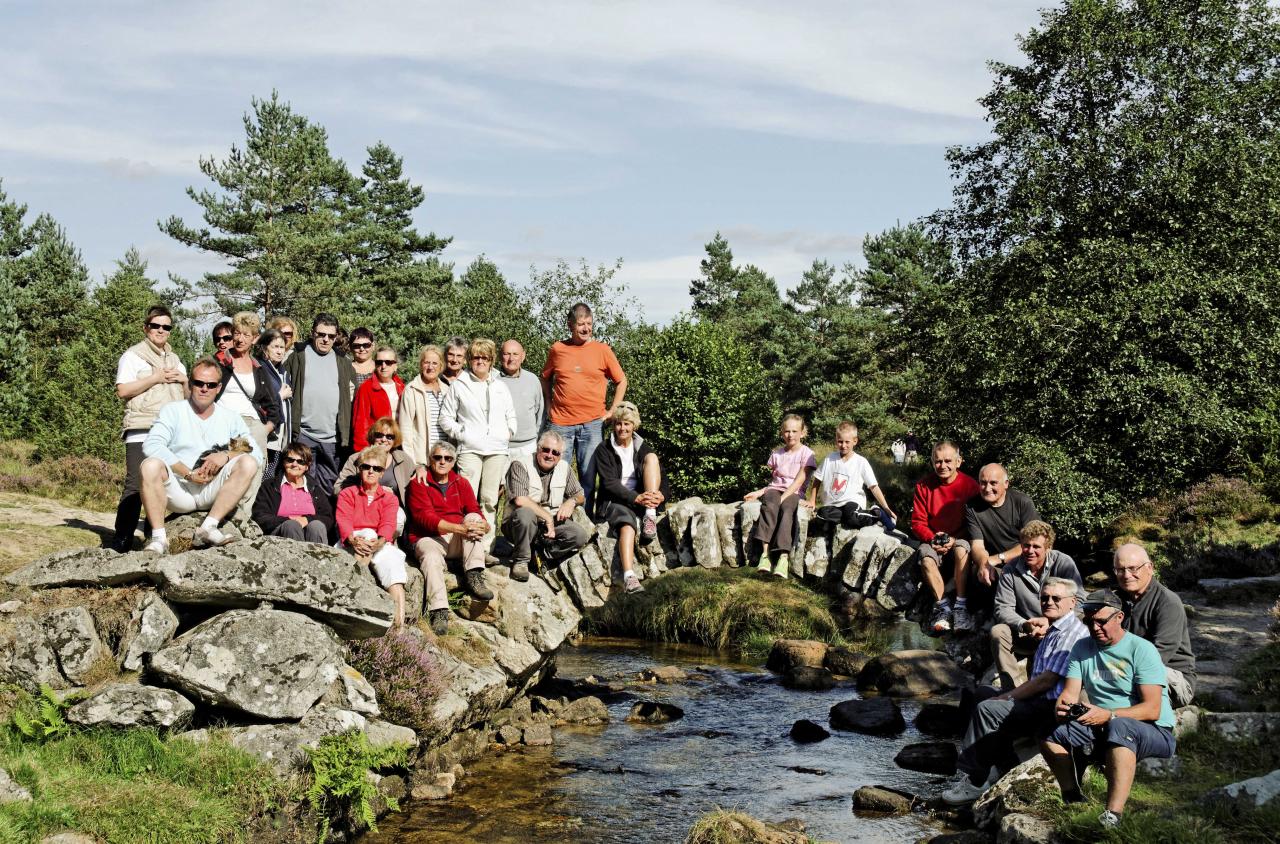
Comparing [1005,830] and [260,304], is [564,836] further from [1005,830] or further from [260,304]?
[260,304]

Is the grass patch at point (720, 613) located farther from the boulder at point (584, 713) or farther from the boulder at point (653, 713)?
the boulder at point (584, 713)

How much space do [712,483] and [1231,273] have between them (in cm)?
1726

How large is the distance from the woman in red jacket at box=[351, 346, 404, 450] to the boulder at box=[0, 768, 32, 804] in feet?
15.8

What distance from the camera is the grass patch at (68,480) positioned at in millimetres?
21797

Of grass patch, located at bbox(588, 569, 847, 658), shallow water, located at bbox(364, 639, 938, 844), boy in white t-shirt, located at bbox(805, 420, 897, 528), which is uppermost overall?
boy in white t-shirt, located at bbox(805, 420, 897, 528)

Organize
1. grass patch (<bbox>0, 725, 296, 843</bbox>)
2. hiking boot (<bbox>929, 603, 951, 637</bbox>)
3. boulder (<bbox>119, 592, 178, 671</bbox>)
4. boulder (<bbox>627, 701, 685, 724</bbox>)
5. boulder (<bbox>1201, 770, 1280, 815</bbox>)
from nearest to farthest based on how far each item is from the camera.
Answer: boulder (<bbox>1201, 770, 1280, 815</bbox>) < grass patch (<bbox>0, 725, 296, 843</bbox>) < boulder (<bbox>119, 592, 178, 671</bbox>) < hiking boot (<bbox>929, 603, 951, 637</bbox>) < boulder (<bbox>627, 701, 685, 724</bbox>)

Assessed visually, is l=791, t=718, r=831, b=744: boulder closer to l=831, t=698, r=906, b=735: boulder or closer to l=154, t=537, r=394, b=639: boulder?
l=831, t=698, r=906, b=735: boulder

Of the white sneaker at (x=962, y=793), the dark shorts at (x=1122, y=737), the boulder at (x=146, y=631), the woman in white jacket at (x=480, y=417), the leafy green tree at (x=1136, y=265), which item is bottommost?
the white sneaker at (x=962, y=793)

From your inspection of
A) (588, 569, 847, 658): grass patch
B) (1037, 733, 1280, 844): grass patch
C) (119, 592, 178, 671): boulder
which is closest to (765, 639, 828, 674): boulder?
(588, 569, 847, 658): grass patch

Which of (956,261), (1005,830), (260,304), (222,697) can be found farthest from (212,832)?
(260,304)

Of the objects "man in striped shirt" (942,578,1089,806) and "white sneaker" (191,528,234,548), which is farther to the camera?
"white sneaker" (191,528,234,548)

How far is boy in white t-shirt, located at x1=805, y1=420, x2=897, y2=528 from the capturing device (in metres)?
14.1

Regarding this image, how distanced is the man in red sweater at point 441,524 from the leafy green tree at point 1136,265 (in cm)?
1568

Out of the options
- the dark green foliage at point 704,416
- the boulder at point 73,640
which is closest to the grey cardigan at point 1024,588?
the boulder at point 73,640
